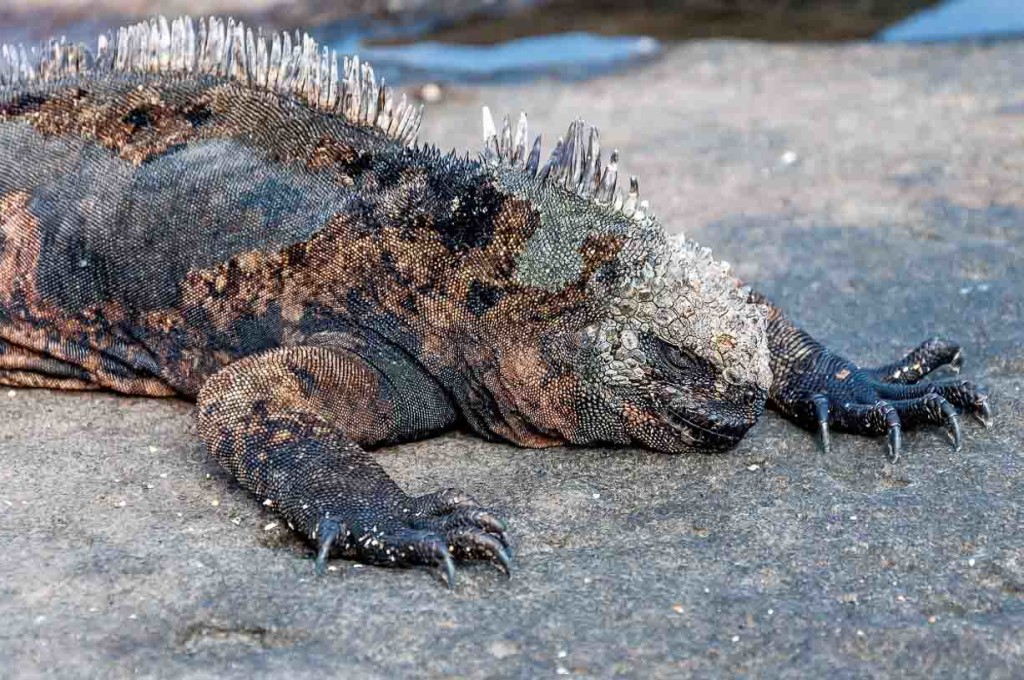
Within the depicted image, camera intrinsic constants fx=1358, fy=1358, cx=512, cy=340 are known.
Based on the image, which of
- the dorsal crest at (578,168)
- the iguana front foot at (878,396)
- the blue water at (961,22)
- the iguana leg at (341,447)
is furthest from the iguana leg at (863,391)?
the blue water at (961,22)

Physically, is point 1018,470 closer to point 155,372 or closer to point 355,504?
point 355,504

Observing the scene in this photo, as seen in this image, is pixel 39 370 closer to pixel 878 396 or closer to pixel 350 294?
pixel 350 294

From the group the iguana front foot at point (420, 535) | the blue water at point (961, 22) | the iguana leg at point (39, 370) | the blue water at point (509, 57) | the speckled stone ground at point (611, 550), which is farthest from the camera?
the blue water at point (961, 22)

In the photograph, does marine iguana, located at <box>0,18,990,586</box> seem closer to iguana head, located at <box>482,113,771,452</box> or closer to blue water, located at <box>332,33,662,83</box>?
iguana head, located at <box>482,113,771,452</box>

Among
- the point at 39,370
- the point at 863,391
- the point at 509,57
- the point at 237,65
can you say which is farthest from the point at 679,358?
the point at 509,57

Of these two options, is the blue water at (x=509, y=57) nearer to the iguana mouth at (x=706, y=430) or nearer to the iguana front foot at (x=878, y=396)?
the iguana front foot at (x=878, y=396)

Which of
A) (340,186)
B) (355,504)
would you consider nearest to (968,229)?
(340,186)
